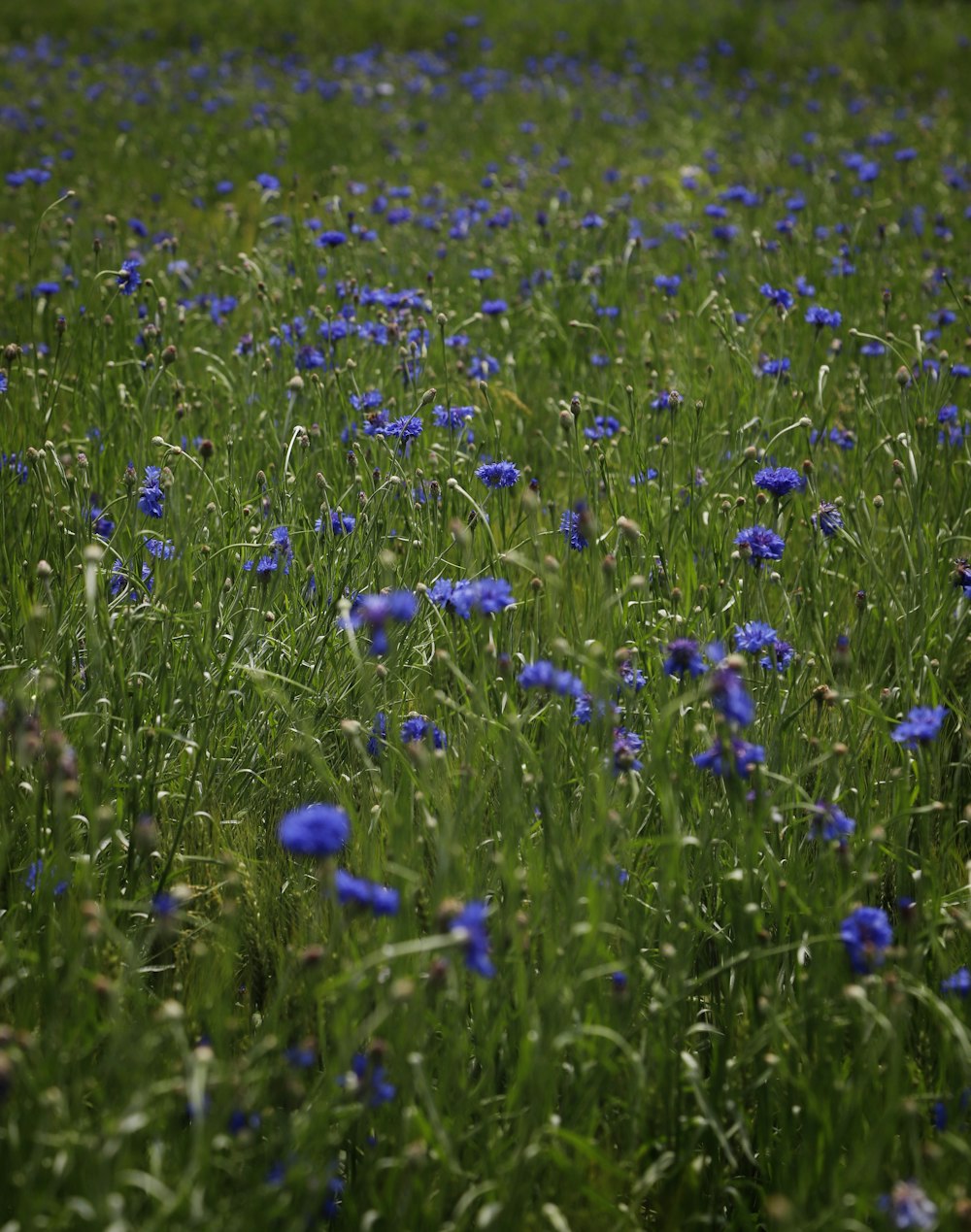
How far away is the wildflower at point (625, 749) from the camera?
1.60 meters

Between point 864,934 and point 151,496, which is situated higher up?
point 151,496

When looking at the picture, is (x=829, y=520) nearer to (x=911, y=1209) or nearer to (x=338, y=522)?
(x=338, y=522)

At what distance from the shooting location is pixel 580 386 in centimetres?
369

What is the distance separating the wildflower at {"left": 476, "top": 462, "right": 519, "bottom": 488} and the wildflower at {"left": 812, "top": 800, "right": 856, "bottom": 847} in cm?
97

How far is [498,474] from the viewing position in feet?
7.70

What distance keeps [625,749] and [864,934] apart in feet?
1.31

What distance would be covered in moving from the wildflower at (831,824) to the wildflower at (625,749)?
0.88 feet

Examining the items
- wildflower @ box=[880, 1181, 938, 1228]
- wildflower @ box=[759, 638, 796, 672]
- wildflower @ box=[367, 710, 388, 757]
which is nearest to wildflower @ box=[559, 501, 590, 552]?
wildflower @ box=[759, 638, 796, 672]

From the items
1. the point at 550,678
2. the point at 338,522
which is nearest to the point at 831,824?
the point at 550,678

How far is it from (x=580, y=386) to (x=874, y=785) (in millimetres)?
1994

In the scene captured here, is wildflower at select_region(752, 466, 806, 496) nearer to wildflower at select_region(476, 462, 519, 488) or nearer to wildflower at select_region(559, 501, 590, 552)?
wildflower at select_region(559, 501, 590, 552)

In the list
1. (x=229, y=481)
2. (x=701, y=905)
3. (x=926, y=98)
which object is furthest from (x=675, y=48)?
(x=701, y=905)

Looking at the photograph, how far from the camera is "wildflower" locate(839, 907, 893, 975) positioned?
56.7 inches

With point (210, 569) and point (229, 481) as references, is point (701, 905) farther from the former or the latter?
point (229, 481)
